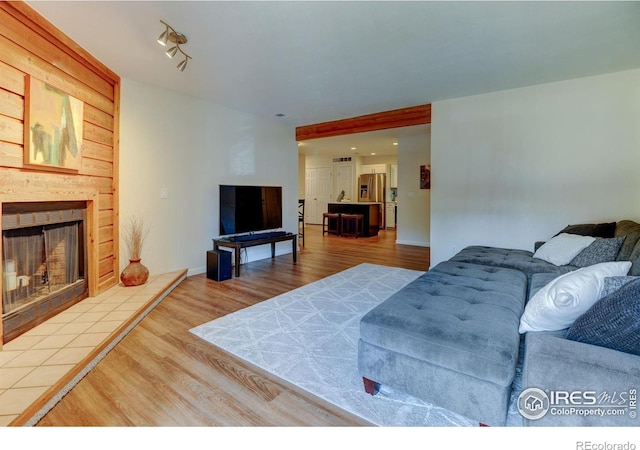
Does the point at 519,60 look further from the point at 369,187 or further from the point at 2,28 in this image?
the point at 369,187

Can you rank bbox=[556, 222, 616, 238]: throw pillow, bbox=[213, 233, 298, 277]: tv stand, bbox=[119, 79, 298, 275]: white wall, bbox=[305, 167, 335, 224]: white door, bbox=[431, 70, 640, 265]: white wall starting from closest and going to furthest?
1. bbox=[556, 222, 616, 238]: throw pillow
2. bbox=[431, 70, 640, 265]: white wall
3. bbox=[119, 79, 298, 275]: white wall
4. bbox=[213, 233, 298, 277]: tv stand
5. bbox=[305, 167, 335, 224]: white door

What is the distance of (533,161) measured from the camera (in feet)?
12.5

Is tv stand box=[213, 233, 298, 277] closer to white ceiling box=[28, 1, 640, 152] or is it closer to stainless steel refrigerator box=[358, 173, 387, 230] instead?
white ceiling box=[28, 1, 640, 152]

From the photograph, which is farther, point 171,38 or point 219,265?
point 219,265

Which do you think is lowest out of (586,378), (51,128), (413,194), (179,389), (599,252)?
(179,389)

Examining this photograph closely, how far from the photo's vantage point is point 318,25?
93.7 inches

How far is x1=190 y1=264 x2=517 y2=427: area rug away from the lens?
5.23ft

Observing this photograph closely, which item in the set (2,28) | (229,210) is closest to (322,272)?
(229,210)

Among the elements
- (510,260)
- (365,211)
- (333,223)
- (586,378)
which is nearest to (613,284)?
(586,378)

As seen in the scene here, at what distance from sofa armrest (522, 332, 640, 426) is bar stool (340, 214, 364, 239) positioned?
6996mm

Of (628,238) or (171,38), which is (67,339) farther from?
(628,238)

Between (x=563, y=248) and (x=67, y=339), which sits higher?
(x=563, y=248)

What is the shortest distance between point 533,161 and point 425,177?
10.9 ft

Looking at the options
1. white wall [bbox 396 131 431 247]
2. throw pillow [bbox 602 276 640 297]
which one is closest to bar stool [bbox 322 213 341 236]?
white wall [bbox 396 131 431 247]
